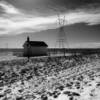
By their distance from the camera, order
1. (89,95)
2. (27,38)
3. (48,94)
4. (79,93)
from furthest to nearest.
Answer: (27,38)
(48,94)
(79,93)
(89,95)

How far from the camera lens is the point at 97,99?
15.3 ft

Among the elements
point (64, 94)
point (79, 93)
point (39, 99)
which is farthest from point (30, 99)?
point (79, 93)

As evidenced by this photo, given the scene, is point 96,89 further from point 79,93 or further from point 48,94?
point 48,94

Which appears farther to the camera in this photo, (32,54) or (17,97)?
(32,54)

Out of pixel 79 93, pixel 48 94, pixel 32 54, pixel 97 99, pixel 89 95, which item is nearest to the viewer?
pixel 97 99

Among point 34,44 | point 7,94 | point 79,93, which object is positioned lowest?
point 7,94

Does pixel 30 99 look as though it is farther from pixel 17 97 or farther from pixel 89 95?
pixel 89 95

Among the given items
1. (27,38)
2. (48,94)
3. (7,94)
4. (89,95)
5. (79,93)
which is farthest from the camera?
(27,38)

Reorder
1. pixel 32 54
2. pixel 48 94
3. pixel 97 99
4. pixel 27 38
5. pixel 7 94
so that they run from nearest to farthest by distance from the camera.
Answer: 1. pixel 97 99
2. pixel 48 94
3. pixel 7 94
4. pixel 32 54
5. pixel 27 38

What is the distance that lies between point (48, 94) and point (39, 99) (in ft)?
2.13

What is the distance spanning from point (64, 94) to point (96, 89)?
66.6 inches

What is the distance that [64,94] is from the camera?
568 cm

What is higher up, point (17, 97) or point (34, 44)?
point (34, 44)

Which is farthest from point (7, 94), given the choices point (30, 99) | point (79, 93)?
point (79, 93)
